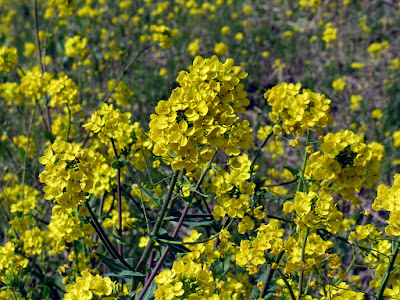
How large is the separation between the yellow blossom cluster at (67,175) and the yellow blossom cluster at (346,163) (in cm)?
118

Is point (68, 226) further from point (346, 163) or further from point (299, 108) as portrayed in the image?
point (346, 163)

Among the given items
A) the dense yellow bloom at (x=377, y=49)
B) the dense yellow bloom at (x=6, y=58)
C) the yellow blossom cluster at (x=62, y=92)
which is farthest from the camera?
the dense yellow bloom at (x=377, y=49)

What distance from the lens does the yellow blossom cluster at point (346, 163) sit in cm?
199

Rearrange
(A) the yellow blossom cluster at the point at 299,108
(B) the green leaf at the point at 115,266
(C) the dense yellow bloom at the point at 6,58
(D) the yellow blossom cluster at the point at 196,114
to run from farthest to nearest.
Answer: (C) the dense yellow bloom at the point at 6,58 < (A) the yellow blossom cluster at the point at 299,108 < (B) the green leaf at the point at 115,266 < (D) the yellow blossom cluster at the point at 196,114

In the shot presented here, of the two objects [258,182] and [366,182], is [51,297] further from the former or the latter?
[366,182]

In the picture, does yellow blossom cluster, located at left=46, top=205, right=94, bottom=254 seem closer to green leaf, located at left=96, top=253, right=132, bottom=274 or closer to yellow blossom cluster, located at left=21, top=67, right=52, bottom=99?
green leaf, located at left=96, top=253, right=132, bottom=274

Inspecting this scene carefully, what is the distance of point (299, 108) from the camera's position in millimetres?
2154

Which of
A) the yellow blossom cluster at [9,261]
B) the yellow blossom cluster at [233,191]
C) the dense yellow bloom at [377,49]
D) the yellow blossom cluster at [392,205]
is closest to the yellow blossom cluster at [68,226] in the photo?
the yellow blossom cluster at [9,261]

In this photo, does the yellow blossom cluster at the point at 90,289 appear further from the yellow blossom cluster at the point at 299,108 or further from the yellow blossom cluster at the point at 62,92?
the yellow blossom cluster at the point at 62,92

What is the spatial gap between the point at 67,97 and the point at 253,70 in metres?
4.38

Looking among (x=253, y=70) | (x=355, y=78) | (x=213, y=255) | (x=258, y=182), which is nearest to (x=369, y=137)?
(x=355, y=78)

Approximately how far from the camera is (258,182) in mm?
2422

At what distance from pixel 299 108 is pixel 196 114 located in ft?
2.81

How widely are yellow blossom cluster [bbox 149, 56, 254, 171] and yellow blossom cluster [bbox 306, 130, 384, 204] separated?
64cm
